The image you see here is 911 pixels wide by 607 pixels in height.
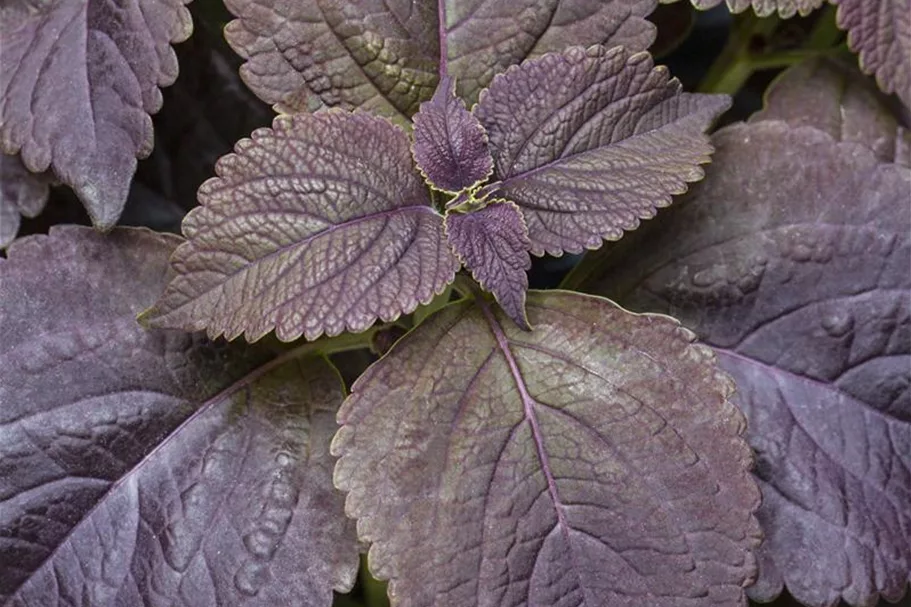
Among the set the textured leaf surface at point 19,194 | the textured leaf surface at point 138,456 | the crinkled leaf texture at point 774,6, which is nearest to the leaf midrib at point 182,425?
the textured leaf surface at point 138,456

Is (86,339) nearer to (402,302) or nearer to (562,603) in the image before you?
(402,302)

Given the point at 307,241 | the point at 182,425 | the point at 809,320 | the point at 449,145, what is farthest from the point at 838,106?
the point at 182,425

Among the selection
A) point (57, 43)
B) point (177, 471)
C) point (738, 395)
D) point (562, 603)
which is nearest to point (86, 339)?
point (177, 471)

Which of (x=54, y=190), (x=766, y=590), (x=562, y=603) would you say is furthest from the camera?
(x=54, y=190)

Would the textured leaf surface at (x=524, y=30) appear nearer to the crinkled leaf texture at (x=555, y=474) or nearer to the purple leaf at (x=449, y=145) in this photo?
the purple leaf at (x=449, y=145)

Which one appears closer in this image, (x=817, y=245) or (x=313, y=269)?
(x=313, y=269)

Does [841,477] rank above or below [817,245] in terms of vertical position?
below

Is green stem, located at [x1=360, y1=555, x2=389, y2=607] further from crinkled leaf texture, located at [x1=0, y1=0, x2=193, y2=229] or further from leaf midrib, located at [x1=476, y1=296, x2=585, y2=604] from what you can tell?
crinkled leaf texture, located at [x1=0, y1=0, x2=193, y2=229]

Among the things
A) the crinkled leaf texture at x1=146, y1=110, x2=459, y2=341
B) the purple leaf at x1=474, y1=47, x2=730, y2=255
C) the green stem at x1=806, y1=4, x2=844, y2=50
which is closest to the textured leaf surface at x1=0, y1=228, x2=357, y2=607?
the crinkled leaf texture at x1=146, y1=110, x2=459, y2=341
